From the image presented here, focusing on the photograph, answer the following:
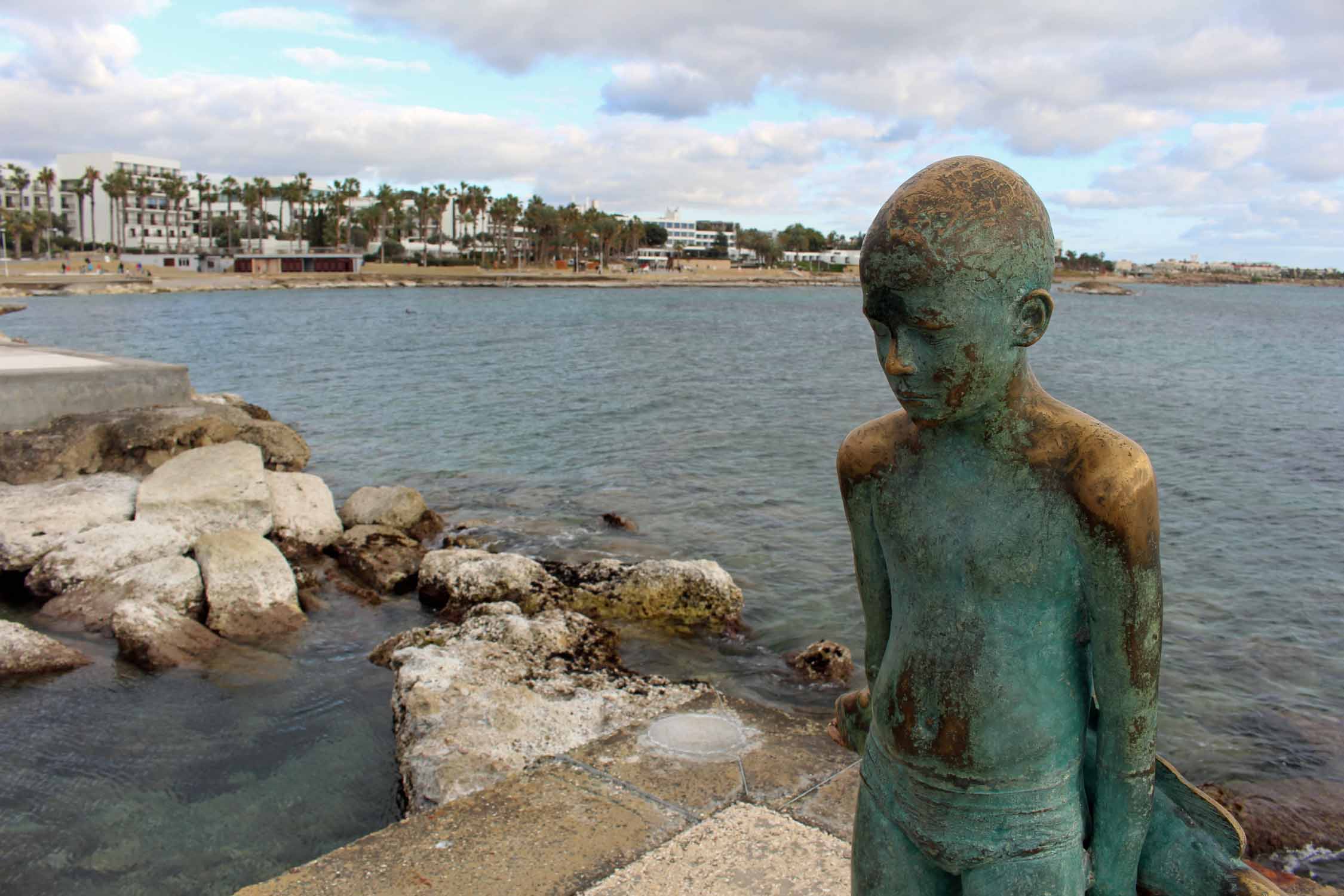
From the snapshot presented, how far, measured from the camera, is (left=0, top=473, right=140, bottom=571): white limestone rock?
9656mm

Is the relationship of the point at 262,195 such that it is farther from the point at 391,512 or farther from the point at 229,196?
the point at 391,512

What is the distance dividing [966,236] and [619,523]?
1186 centimetres

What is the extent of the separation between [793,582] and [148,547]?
6.47 m

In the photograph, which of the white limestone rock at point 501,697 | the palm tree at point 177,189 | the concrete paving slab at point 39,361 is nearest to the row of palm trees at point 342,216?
the palm tree at point 177,189

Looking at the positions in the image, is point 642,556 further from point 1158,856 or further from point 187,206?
point 187,206

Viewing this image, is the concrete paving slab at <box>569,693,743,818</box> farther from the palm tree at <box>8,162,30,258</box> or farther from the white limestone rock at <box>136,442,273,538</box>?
the palm tree at <box>8,162,30,258</box>

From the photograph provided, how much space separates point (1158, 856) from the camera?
2076mm

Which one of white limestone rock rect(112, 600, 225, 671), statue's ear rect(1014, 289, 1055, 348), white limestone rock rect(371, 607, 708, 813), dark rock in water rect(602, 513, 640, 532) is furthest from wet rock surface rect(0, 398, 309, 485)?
statue's ear rect(1014, 289, 1055, 348)

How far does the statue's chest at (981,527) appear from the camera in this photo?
6.67 feet

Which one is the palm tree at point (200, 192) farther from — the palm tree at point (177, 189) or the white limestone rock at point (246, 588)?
the white limestone rock at point (246, 588)

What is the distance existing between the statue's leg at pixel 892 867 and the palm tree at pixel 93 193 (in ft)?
336

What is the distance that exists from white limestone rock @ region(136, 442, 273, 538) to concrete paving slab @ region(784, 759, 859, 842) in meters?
7.79

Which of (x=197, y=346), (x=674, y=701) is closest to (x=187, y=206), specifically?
(x=197, y=346)

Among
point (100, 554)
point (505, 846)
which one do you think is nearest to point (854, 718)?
point (505, 846)
